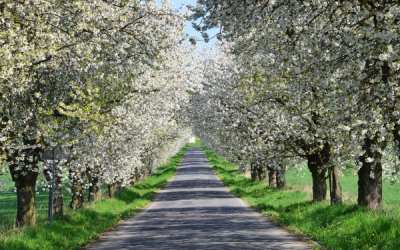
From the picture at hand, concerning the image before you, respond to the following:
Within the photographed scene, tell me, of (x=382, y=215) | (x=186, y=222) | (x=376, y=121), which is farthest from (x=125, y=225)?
(x=376, y=121)

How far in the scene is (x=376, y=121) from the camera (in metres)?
12.2

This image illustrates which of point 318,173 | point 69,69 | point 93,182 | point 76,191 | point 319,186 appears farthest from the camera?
point 93,182

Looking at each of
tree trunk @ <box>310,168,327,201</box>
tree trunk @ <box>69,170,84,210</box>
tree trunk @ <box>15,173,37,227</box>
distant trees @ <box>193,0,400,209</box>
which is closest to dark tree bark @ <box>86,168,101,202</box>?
tree trunk @ <box>69,170,84,210</box>

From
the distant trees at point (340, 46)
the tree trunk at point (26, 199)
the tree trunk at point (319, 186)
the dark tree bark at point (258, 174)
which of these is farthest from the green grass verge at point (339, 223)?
the dark tree bark at point (258, 174)

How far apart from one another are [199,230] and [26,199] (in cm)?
653

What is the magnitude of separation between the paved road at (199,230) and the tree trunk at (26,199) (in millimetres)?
2990

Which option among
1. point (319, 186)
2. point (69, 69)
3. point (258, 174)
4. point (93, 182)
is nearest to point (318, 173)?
point (319, 186)

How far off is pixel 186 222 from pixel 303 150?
298 inches

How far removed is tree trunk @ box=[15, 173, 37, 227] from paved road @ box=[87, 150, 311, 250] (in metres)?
2.99

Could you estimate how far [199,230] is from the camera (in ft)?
77.9

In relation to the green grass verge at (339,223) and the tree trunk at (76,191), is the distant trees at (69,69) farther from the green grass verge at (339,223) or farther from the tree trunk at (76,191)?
the green grass verge at (339,223)

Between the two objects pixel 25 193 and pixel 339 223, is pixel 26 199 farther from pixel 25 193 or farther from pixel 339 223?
pixel 339 223

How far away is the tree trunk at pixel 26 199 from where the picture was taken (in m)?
23.6

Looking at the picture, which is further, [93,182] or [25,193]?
[93,182]
